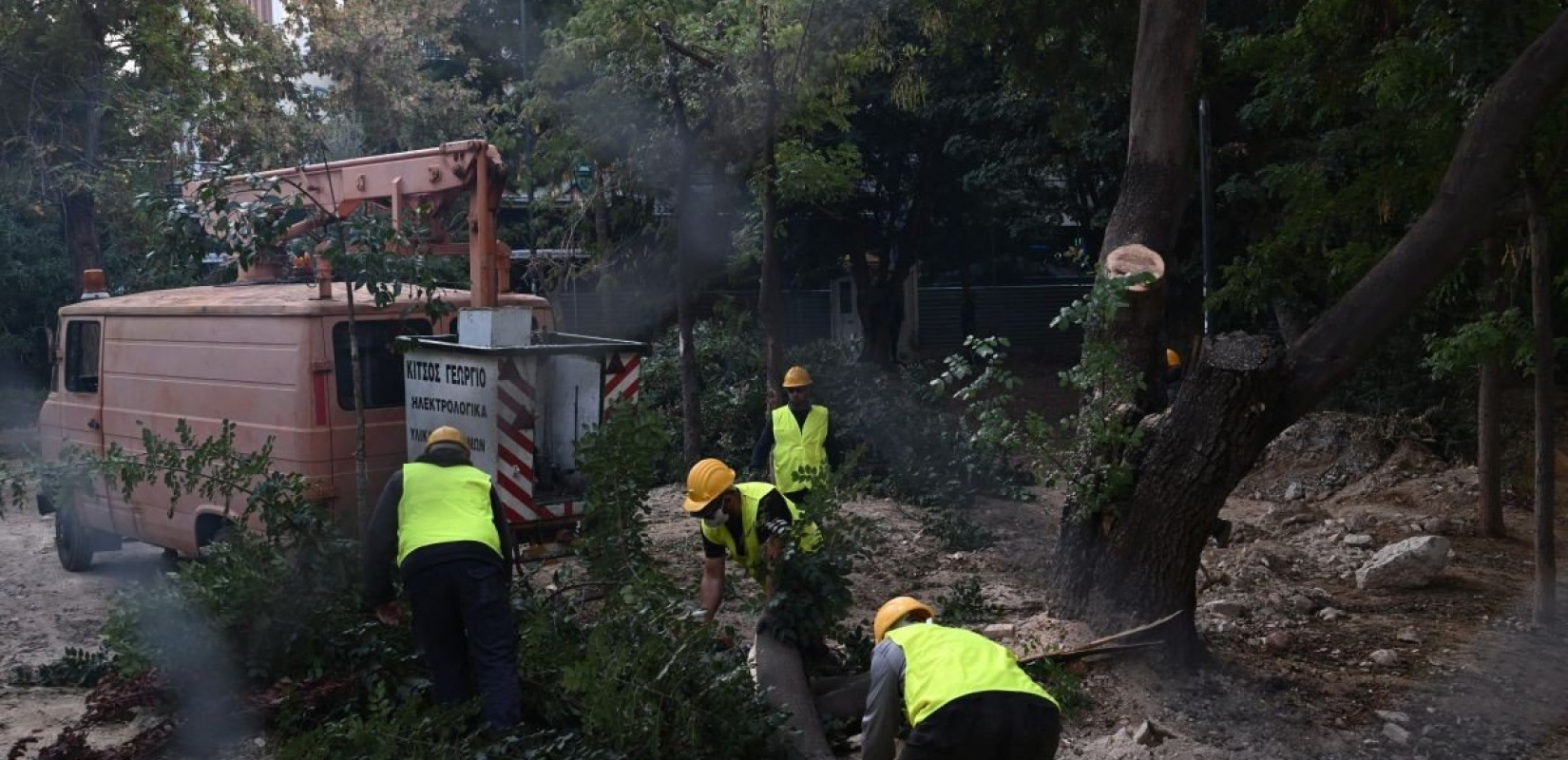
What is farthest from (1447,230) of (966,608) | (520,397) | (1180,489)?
(520,397)

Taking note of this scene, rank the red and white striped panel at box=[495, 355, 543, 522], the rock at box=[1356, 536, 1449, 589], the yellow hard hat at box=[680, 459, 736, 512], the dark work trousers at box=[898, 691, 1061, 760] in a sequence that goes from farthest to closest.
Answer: the rock at box=[1356, 536, 1449, 589]
the red and white striped panel at box=[495, 355, 543, 522]
the yellow hard hat at box=[680, 459, 736, 512]
the dark work trousers at box=[898, 691, 1061, 760]

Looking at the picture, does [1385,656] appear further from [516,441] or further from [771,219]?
[771,219]

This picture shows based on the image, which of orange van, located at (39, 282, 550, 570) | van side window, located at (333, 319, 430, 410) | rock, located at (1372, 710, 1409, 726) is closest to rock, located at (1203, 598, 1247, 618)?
rock, located at (1372, 710, 1409, 726)

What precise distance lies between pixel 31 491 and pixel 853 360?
8.01 metres

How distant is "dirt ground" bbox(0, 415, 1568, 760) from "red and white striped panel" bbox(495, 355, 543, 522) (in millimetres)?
958

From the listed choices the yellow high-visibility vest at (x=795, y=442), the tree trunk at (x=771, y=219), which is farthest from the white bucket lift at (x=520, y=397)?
the tree trunk at (x=771, y=219)

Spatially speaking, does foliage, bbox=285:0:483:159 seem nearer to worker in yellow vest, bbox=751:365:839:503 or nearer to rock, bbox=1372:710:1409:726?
worker in yellow vest, bbox=751:365:839:503

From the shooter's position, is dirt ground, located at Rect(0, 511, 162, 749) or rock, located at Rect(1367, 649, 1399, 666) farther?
rock, located at Rect(1367, 649, 1399, 666)

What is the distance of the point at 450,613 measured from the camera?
582 centimetres

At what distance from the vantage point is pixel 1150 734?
607 cm

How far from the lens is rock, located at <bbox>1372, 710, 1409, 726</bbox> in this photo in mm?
6336

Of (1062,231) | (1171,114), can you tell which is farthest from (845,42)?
(1062,231)

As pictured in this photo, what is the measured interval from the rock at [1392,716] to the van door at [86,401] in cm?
789

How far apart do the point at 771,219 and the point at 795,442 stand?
3.53 metres
